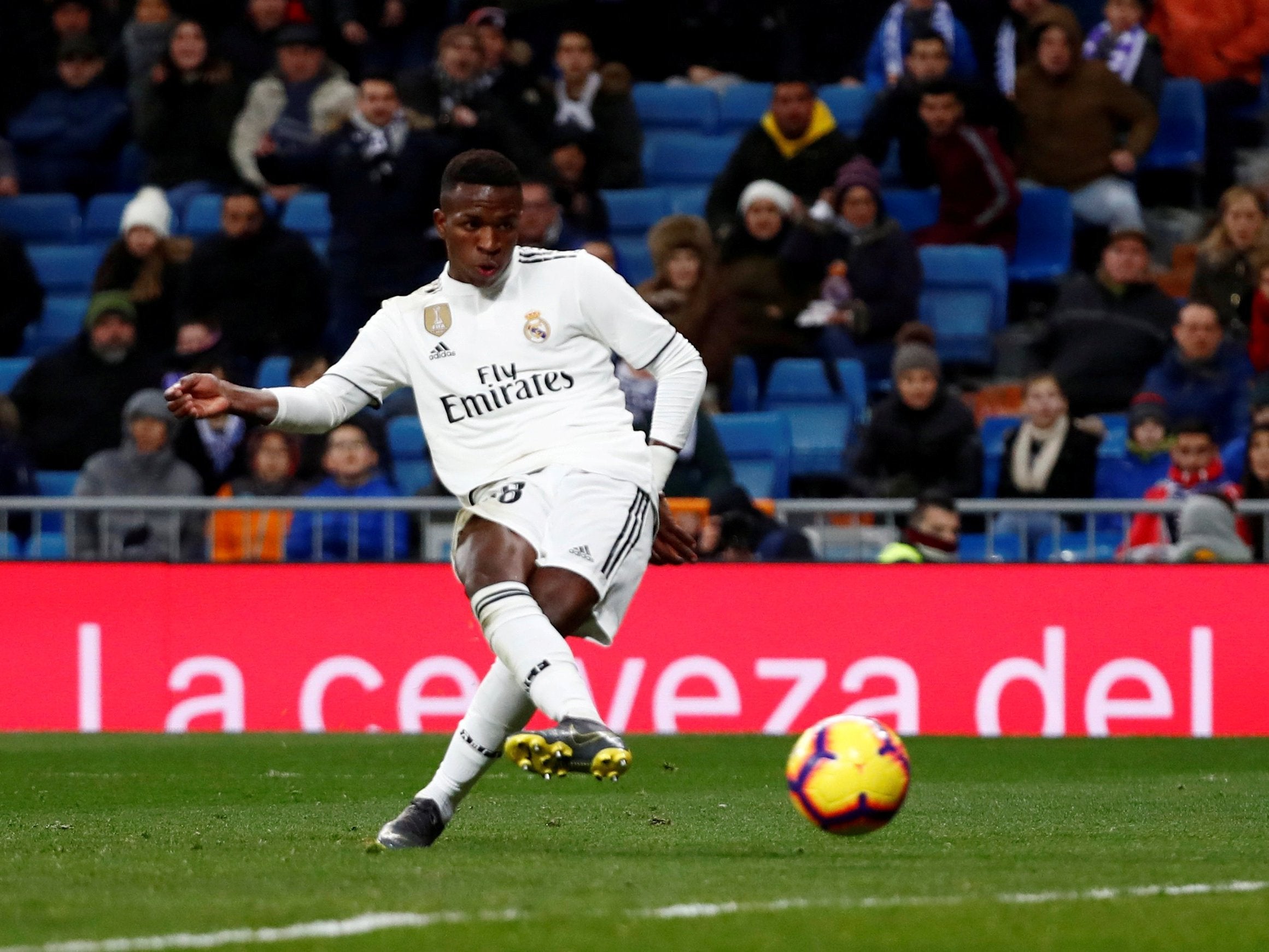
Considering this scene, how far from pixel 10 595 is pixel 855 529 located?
16.3 ft

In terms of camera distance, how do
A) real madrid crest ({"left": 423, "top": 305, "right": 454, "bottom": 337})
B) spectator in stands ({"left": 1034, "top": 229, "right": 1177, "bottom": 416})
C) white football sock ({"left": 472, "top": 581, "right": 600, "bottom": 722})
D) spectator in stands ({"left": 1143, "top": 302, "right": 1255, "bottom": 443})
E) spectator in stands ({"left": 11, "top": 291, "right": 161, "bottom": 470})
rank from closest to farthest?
white football sock ({"left": 472, "top": 581, "right": 600, "bottom": 722}) < real madrid crest ({"left": 423, "top": 305, "right": 454, "bottom": 337}) < spectator in stands ({"left": 1143, "top": 302, "right": 1255, "bottom": 443}) < spectator in stands ({"left": 1034, "top": 229, "right": 1177, "bottom": 416}) < spectator in stands ({"left": 11, "top": 291, "right": 161, "bottom": 470})

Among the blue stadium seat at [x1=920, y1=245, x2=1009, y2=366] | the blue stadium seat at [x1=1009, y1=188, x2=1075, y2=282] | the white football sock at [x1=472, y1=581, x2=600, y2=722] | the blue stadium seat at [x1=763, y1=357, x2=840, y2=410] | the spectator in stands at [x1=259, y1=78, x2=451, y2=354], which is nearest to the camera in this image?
the white football sock at [x1=472, y1=581, x2=600, y2=722]

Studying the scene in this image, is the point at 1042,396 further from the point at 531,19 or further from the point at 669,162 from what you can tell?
the point at 531,19

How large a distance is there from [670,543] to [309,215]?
11721mm

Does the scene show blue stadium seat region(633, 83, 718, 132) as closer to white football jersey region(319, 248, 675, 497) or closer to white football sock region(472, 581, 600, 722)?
white football jersey region(319, 248, 675, 497)

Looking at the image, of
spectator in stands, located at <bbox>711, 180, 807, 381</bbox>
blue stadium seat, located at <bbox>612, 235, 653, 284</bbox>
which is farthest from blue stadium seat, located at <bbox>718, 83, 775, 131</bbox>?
spectator in stands, located at <bbox>711, 180, 807, 381</bbox>

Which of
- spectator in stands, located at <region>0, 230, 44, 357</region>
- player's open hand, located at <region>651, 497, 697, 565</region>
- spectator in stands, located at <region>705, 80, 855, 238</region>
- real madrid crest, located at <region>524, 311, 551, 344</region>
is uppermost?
real madrid crest, located at <region>524, 311, 551, 344</region>

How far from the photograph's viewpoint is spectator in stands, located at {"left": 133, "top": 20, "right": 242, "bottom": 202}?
60.1 ft

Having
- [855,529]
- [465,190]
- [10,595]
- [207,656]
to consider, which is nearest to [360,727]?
[207,656]

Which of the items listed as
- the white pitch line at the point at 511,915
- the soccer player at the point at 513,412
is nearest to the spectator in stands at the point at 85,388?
the soccer player at the point at 513,412

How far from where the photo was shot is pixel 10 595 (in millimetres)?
13656

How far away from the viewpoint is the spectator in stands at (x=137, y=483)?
13.9 meters

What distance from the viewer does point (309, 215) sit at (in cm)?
1841

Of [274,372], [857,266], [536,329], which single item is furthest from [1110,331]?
[536,329]
